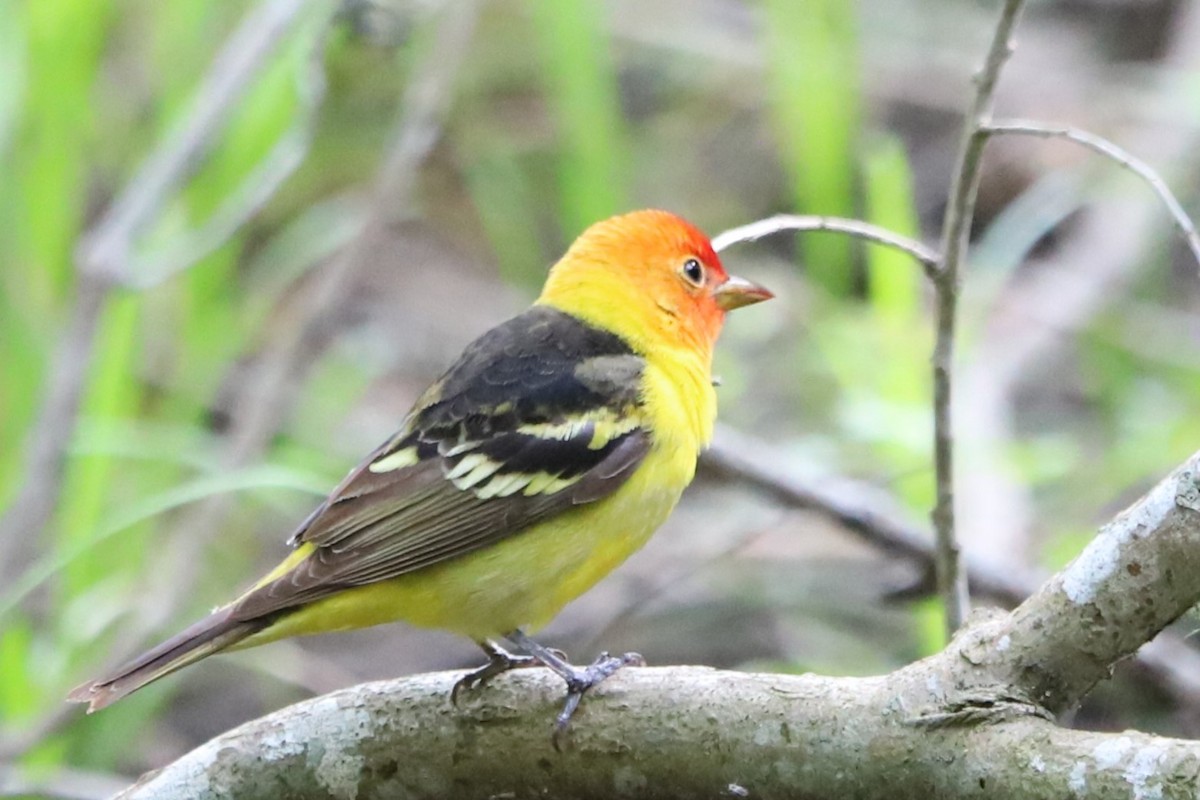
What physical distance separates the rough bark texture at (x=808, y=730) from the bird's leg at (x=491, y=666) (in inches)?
1.0

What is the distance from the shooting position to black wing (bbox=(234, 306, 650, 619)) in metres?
2.86

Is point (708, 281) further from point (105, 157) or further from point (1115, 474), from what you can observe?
point (105, 157)

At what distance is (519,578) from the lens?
290 cm

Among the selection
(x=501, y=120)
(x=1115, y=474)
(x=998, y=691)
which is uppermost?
(x=501, y=120)

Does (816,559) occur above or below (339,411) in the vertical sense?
below

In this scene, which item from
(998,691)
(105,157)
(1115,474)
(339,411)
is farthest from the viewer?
(105,157)

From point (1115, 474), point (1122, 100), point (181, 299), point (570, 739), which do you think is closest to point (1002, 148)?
point (1122, 100)

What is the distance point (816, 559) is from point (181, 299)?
7.72 ft

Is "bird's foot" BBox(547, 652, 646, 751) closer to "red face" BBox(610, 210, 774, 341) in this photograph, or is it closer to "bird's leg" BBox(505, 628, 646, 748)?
"bird's leg" BBox(505, 628, 646, 748)

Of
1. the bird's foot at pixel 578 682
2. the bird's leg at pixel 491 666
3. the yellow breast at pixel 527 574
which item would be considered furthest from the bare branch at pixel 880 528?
the bird's foot at pixel 578 682

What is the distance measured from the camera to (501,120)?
771 centimetres

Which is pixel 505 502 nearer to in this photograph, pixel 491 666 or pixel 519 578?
pixel 519 578

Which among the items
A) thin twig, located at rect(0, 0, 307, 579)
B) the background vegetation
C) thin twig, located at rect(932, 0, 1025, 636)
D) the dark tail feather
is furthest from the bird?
thin twig, located at rect(0, 0, 307, 579)

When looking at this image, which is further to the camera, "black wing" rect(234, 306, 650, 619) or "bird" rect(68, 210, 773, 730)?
"black wing" rect(234, 306, 650, 619)
